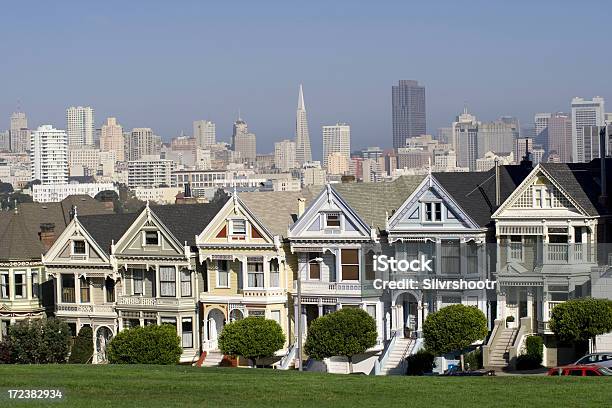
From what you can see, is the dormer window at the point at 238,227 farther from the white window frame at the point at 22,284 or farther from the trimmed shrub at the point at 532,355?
the trimmed shrub at the point at 532,355

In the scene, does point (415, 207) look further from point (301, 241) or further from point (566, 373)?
point (566, 373)

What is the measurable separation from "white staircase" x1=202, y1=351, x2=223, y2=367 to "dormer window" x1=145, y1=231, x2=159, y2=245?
475 centimetres

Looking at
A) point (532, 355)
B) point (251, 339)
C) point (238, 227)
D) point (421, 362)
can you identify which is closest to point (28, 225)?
point (238, 227)

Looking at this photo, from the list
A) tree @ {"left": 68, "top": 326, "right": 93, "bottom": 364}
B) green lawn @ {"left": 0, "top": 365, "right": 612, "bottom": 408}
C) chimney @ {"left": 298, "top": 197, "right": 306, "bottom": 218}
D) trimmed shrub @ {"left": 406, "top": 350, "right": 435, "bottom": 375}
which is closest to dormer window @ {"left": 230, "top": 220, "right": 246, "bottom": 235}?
chimney @ {"left": 298, "top": 197, "right": 306, "bottom": 218}

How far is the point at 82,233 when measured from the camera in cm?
6606

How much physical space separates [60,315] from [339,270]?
12.4 metres

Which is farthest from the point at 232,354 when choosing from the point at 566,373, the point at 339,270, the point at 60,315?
the point at 566,373

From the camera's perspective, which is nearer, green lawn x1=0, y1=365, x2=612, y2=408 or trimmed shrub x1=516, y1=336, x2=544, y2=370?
green lawn x1=0, y1=365, x2=612, y2=408

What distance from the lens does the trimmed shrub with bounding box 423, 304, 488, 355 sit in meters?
55.0

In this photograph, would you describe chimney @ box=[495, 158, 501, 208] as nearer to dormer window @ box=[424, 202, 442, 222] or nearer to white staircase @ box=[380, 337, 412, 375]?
dormer window @ box=[424, 202, 442, 222]

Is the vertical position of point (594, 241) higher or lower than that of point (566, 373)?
higher

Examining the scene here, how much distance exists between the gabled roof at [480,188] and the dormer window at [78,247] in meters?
14.6

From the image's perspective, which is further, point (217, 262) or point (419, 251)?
point (217, 262)

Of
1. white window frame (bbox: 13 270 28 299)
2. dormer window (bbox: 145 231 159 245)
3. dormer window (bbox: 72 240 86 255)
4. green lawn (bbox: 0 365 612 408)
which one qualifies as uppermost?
dormer window (bbox: 145 231 159 245)
